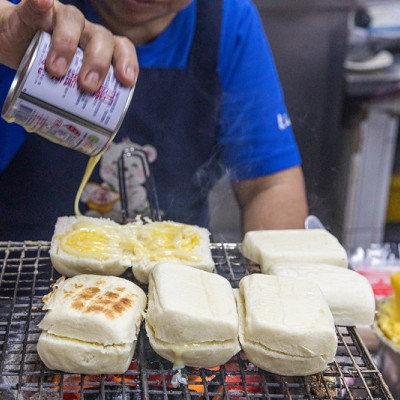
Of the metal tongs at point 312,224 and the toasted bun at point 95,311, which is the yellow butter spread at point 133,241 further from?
the metal tongs at point 312,224

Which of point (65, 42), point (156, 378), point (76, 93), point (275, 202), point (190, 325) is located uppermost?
point (65, 42)

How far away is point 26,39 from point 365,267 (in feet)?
6.40

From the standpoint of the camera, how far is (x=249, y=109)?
3.10 m

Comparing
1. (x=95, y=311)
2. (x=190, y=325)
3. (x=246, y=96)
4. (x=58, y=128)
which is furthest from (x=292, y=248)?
(x=246, y=96)

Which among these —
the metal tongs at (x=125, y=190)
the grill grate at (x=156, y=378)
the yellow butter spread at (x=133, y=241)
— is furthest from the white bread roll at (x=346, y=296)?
the metal tongs at (x=125, y=190)

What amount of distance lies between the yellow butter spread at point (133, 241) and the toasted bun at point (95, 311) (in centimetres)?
19

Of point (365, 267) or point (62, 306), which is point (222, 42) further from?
point (62, 306)

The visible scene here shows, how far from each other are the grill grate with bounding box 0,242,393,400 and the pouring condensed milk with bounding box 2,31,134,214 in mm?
543

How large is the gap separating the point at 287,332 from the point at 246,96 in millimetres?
1762

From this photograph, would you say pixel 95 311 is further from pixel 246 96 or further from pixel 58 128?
pixel 246 96

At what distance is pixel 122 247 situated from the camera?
80.7 inches

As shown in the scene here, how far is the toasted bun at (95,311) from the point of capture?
1.59 meters

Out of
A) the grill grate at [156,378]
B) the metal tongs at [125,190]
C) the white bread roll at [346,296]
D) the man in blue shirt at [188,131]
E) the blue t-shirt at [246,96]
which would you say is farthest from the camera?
the blue t-shirt at [246,96]

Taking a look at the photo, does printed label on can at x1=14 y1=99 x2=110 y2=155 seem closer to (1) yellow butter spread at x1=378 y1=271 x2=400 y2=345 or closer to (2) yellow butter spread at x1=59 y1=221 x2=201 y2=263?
(2) yellow butter spread at x1=59 y1=221 x2=201 y2=263
